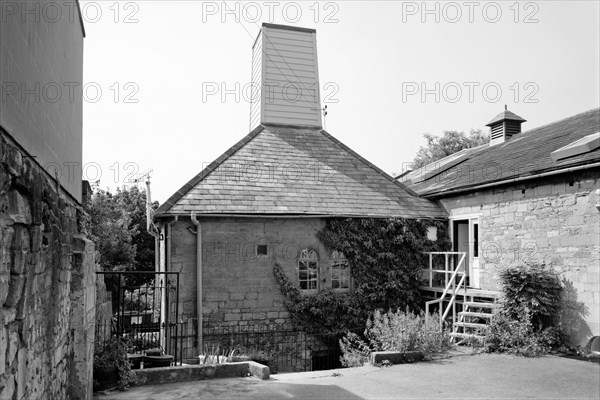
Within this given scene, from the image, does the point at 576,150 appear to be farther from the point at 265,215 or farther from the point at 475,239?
the point at 265,215

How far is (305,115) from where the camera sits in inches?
664

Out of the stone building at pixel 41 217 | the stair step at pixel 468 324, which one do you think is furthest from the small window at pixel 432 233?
the stone building at pixel 41 217

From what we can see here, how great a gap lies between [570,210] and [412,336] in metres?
4.26

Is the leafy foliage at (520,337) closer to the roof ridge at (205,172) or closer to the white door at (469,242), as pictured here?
the white door at (469,242)

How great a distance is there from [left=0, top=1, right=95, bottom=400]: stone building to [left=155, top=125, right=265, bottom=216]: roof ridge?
5.44 meters

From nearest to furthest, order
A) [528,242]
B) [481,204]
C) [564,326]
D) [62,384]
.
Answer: [62,384]
[564,326]
[528,242]
[481,204]

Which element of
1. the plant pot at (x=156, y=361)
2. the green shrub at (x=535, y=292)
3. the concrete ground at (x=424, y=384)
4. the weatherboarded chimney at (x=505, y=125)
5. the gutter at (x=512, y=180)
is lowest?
the concrete ground at (x=424, y=384)

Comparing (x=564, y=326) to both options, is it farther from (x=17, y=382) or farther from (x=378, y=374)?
(x=17, y=382)

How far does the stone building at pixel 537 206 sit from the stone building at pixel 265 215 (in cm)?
117

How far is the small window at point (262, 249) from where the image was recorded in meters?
13.2

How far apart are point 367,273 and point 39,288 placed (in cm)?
1075

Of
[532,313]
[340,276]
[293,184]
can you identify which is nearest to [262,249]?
[293,184]

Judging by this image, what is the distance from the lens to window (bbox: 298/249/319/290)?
44.7 feet

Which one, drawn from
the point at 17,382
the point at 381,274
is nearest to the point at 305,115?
the point at 381,274
